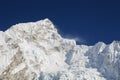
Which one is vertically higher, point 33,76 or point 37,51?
point 37,51

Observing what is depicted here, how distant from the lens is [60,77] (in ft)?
462

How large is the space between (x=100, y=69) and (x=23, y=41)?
30512 mm

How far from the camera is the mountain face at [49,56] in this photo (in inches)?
5812

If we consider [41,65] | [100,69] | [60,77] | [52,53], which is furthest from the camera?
[52,53]

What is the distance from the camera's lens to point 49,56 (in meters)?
175

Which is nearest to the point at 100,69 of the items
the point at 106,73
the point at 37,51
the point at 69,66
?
the point at 106,73

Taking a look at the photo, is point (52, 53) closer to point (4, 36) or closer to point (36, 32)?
point (36, 32)

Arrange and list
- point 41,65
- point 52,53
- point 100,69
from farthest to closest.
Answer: point 52,53, point 41,65, point 100,69

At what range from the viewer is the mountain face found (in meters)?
148

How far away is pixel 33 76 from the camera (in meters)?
158

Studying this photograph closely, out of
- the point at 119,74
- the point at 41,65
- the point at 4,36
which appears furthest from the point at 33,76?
the point at 119,74

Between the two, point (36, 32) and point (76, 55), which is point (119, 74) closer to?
point (76, 55)

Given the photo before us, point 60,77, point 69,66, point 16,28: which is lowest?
point 60,77

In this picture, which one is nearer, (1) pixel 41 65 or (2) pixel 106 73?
(2) pixel 106 73
